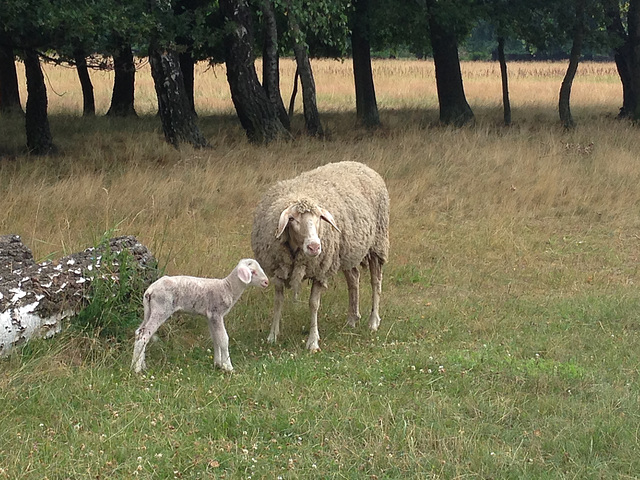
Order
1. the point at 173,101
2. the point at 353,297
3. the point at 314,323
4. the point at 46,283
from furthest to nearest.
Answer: the point at 173,101, the point at 353,297, the point at 314,323, the point at 46,283

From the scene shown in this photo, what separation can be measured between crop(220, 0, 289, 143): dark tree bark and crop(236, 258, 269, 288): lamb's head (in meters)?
10.5

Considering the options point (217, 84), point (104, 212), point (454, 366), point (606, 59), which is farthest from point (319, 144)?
point (606, 59)

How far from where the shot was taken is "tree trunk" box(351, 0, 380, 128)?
796 inches

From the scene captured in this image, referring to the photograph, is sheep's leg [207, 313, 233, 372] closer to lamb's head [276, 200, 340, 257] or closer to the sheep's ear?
the sheep's ear

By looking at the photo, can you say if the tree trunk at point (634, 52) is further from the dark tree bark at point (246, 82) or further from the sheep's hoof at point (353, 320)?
the sheep's hoof at point (353, 320)

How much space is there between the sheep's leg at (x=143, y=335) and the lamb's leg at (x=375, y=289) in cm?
232

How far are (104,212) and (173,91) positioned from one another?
5.62 meters

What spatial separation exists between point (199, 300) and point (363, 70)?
52.4 feet

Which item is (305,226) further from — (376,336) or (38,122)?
(38,122)

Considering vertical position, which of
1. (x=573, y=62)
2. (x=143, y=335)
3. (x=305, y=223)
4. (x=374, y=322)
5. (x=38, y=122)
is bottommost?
(x=374, y=322)

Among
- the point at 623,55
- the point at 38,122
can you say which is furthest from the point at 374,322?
the point at 623,55

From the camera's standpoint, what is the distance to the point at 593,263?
10.0 metres

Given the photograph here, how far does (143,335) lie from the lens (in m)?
5.92

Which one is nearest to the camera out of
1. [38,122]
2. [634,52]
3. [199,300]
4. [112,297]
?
[199,300]
